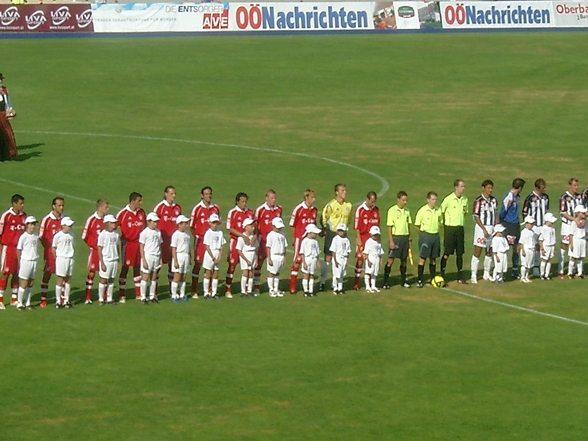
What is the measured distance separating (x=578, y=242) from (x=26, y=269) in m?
11.7

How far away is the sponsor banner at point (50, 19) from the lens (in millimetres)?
62000

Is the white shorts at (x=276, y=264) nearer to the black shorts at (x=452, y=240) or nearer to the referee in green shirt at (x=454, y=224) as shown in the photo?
the referee in green shirt at (x=454, y=224)

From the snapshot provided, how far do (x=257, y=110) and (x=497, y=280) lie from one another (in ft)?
77.6

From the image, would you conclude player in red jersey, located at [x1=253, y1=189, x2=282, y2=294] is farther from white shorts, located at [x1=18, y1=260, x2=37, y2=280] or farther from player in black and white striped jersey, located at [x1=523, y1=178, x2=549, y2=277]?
player in black and white striped jersey, located at [x1=523, y1=178, x2=549, y2=277]

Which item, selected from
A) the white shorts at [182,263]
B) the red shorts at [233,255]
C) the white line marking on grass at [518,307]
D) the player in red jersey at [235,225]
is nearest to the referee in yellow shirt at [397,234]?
the white line marking on grass at [518,307]

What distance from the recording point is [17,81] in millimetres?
52062

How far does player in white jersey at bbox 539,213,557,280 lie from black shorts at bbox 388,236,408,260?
315cm

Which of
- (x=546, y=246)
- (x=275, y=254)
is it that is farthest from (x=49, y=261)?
(x=546, y=246)

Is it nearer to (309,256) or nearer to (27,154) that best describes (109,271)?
(309,256)

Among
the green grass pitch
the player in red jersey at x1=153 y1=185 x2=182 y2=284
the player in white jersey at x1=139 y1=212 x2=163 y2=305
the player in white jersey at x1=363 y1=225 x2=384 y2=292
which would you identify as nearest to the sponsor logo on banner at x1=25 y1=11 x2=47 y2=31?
the green grass pitch

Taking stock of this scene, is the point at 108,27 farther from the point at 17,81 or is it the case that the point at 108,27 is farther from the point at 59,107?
the point at 59,107

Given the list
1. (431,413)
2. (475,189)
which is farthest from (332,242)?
(475,189)

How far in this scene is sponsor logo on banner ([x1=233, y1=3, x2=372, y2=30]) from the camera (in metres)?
64.8

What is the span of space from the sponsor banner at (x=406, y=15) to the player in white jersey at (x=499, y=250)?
135ft
